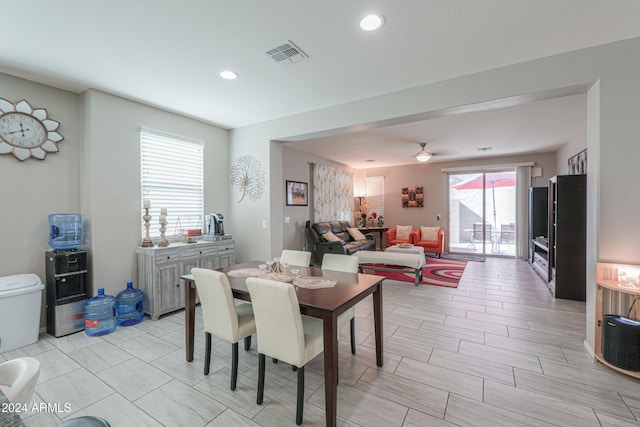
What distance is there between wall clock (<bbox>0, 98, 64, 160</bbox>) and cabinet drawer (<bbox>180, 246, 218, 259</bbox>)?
5.95 feet

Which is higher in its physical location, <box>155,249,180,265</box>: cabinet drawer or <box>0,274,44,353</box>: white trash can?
<box>155,249,180,265</box>: cabinet drawer

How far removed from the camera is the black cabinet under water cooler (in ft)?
9.71

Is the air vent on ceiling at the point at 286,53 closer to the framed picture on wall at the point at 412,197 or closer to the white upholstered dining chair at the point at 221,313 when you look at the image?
the white upholstered dining chair at the point at 221,313

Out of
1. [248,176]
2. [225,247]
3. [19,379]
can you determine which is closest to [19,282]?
[225,247]

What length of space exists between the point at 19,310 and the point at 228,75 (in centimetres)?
309

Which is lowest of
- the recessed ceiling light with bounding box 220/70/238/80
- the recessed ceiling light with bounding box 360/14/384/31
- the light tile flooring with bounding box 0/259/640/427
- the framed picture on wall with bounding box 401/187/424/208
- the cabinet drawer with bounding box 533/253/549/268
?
the light tile flooring with bounding box 0/259/640/427

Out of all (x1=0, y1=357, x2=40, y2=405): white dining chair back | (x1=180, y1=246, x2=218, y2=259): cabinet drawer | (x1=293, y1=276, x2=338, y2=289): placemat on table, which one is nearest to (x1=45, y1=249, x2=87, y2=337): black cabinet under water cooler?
(x1=180, y1=246, x2=218, y2=259): cabinet drawer

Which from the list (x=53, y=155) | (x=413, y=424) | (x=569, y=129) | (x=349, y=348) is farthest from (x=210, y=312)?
(x=569, y=129)

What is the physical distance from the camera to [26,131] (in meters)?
2.94

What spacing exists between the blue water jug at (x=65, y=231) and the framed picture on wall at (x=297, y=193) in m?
3.57

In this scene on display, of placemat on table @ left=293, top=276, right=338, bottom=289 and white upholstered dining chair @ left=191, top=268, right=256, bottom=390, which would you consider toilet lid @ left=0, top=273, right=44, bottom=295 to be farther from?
placemat on table @ left=293, top=276, right=338, bottom=289

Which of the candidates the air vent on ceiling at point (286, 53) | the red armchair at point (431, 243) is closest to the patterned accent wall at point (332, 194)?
the red armchair at point (431, 243)

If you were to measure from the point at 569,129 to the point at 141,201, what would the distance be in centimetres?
695

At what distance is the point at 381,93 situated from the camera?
330 centimetres
